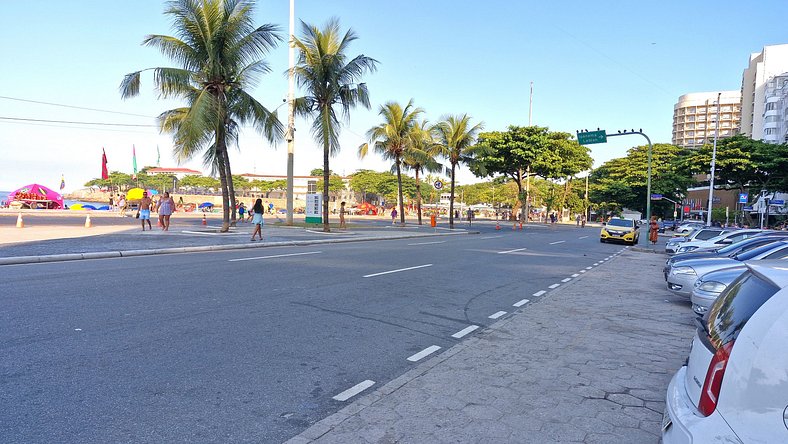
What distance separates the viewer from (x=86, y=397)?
3930 mm

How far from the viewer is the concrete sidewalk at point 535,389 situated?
12.0 feet

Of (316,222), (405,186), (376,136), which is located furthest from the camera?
(405,186)

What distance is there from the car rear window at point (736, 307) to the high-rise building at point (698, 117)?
139 meters

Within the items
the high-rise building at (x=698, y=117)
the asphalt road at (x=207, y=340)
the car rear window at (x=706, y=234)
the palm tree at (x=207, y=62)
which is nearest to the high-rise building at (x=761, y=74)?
the high-rise building at (x=698, y=117)

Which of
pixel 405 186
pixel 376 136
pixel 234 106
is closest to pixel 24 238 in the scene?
pixel 234 106

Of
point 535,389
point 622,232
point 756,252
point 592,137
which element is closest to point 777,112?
point 592,137

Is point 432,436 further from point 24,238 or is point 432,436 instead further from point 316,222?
point 316,222

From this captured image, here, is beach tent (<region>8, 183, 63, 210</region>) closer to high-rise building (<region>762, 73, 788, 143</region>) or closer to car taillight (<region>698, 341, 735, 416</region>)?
car taillight (<region>698, 341, 735, 416</region>)

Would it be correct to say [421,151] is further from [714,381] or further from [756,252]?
[714,381]

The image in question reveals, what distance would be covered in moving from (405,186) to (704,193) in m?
51.1

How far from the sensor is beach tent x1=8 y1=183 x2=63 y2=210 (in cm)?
4572

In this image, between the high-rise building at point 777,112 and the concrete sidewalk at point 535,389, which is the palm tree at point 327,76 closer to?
the concrete sidewalk at point 535,389

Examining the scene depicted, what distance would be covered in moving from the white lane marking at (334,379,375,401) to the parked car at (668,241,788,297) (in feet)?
23.2

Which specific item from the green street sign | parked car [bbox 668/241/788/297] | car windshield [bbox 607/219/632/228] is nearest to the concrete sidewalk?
parked car [bbox 668/241/788/297]
